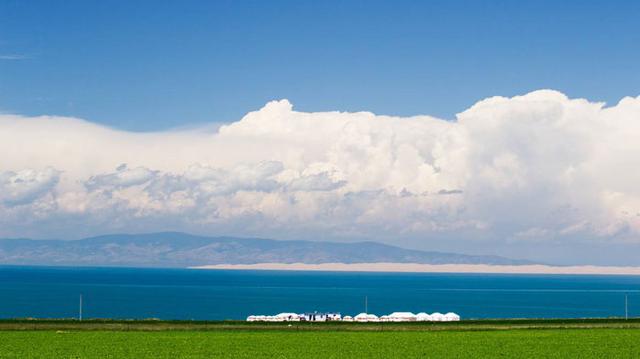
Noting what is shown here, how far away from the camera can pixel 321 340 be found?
187ft

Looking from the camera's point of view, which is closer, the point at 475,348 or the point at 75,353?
the point at 75,353

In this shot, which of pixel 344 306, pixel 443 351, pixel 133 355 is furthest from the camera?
pixel 344 306

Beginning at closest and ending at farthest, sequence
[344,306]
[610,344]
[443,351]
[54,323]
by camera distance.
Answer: [443,351] < [610,344] < [54,323] < [344,306]

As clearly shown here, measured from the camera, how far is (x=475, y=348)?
5238 centimetres

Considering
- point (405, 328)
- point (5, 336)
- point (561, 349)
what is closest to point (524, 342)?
point (561, 349)

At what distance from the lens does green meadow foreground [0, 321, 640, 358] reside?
47.8 metres

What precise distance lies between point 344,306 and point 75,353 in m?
154

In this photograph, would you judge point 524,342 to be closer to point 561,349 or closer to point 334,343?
point 561,349

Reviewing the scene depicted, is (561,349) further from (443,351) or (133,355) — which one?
(133,355)

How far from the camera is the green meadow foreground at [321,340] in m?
47.8

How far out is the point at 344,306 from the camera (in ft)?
649

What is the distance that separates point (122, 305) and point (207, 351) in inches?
5720

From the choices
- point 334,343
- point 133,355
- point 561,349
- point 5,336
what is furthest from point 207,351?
point 561,349

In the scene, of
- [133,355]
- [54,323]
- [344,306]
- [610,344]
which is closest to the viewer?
[133,355]
